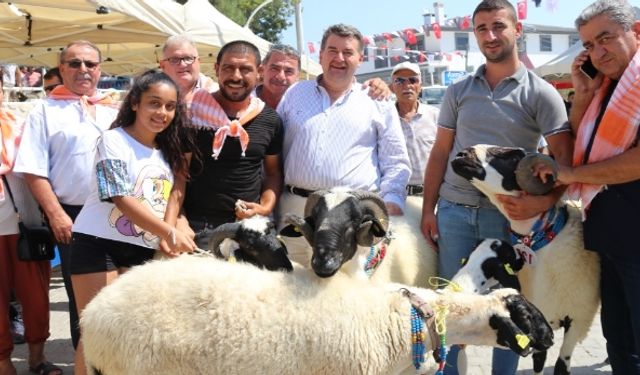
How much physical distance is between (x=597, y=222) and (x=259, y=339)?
198 centimetres

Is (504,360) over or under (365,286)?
under

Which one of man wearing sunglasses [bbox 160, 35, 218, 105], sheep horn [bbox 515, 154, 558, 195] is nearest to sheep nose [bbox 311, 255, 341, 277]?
sheep horn [bbox 515, 154, 558, 195]

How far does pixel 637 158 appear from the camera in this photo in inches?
112

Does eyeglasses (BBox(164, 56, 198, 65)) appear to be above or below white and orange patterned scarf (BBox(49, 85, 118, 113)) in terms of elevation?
above

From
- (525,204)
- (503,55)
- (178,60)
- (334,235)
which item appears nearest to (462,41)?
(178,60)

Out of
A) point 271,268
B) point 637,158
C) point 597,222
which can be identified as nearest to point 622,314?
point 597,222

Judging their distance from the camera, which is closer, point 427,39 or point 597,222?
point 597,222

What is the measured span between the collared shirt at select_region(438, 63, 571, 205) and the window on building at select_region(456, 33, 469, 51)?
6784 cm

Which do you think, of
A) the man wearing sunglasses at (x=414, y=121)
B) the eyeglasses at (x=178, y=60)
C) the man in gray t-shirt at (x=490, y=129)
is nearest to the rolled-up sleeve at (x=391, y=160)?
the man in gray t-shirt at (x=490, y=129)

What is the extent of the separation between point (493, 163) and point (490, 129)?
0.96 feet

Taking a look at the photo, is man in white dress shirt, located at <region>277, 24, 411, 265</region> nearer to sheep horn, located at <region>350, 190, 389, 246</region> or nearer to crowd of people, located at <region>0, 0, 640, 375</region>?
crowd of people, located at <region>0, 0, 640, 375</region>

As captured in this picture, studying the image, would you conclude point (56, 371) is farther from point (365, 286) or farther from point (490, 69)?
point (490, 69)

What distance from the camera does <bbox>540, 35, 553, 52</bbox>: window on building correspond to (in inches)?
2756

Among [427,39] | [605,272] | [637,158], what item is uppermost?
[427,39]
